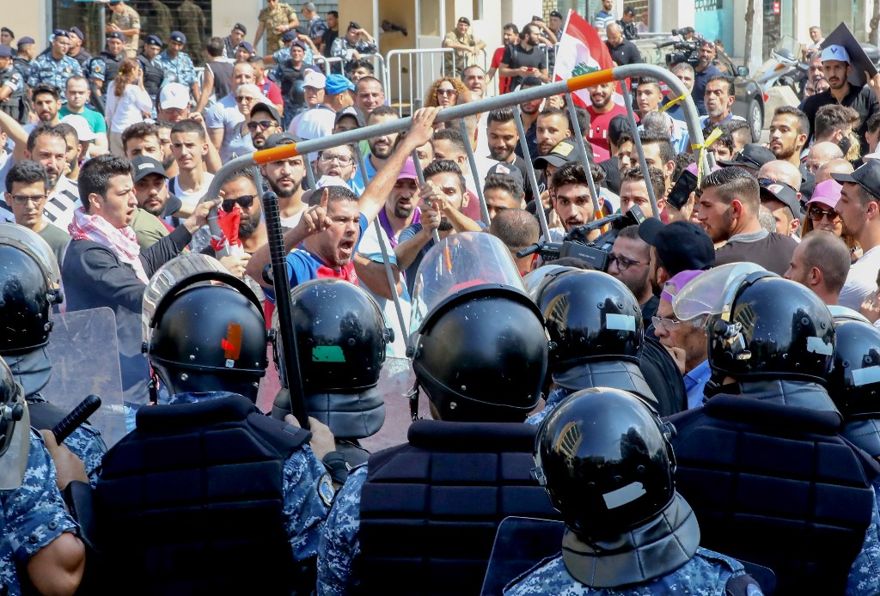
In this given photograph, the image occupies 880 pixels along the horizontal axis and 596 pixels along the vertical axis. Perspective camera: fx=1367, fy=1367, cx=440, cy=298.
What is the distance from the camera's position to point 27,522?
3.14m

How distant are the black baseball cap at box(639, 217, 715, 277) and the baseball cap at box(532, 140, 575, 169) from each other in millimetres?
2387

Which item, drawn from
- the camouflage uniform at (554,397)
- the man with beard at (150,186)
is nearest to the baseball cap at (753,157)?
the man with beard at (150,186)

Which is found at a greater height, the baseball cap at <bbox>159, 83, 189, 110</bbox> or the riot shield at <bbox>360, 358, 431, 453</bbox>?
the baseball cap at <bbox>159, 83, 189, 110</bbox>

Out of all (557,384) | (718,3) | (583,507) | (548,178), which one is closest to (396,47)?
(718,3)

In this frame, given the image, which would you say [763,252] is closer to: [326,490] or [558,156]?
[558,156]

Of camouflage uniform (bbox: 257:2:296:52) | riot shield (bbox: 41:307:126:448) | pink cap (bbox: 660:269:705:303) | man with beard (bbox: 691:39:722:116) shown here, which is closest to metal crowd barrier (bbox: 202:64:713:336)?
pink cap (bbox: 660:269:705:303)

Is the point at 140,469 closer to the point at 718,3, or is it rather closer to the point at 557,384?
the point at 557,384

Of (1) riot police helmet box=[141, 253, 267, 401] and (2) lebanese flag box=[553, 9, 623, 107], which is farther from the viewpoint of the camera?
(2) lebanese flag box=[553, 9, 623, 107]

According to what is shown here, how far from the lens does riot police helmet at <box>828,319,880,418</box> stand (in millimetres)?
3658

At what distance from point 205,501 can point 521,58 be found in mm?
14130

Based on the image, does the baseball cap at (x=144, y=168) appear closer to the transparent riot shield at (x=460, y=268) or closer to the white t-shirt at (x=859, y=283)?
the white t-shirt at (x=859, y=283)

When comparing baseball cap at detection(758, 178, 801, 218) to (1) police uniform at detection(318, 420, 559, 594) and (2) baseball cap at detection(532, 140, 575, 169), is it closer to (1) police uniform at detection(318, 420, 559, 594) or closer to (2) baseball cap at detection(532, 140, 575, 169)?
(2) baseball cap at detection(532, 140, 575, 169)

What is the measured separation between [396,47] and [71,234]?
16542 millimetres

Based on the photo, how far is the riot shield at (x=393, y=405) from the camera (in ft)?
15.2
